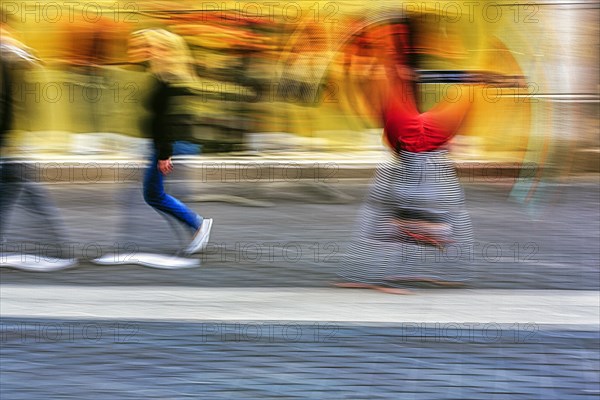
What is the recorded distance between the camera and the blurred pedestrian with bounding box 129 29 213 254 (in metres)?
6.57

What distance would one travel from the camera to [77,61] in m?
9.84

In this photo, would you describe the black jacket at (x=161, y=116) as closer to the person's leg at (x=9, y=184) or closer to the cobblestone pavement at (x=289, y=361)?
the person's leg at (x=9, y=184)

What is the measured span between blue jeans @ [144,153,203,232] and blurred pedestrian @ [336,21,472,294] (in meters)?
1.36

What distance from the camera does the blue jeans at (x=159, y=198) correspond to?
6.65m

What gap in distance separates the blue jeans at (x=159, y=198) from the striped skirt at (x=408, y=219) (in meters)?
1.39

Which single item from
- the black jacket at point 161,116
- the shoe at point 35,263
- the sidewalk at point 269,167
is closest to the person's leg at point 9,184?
the shoe at point 35,263

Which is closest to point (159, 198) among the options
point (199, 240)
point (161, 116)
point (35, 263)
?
point (199, 240)

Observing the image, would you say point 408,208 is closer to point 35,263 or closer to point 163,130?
point 163,130

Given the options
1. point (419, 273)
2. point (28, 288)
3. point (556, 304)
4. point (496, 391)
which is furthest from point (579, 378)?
point (28, 288)

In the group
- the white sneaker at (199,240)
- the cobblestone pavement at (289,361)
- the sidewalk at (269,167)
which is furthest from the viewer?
the sidewalk at (269,167)

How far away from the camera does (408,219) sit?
236 inches

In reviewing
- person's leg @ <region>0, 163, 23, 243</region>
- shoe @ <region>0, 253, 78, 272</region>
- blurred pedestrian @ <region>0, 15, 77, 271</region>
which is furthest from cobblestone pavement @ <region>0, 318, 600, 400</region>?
person's leg @ <region>0, 163, 23, 243</region>

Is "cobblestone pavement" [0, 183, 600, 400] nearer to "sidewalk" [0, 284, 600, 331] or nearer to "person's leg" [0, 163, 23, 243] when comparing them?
"sidewalk" [0, 284, 600, 331]

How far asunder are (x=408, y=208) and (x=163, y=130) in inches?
73.0
